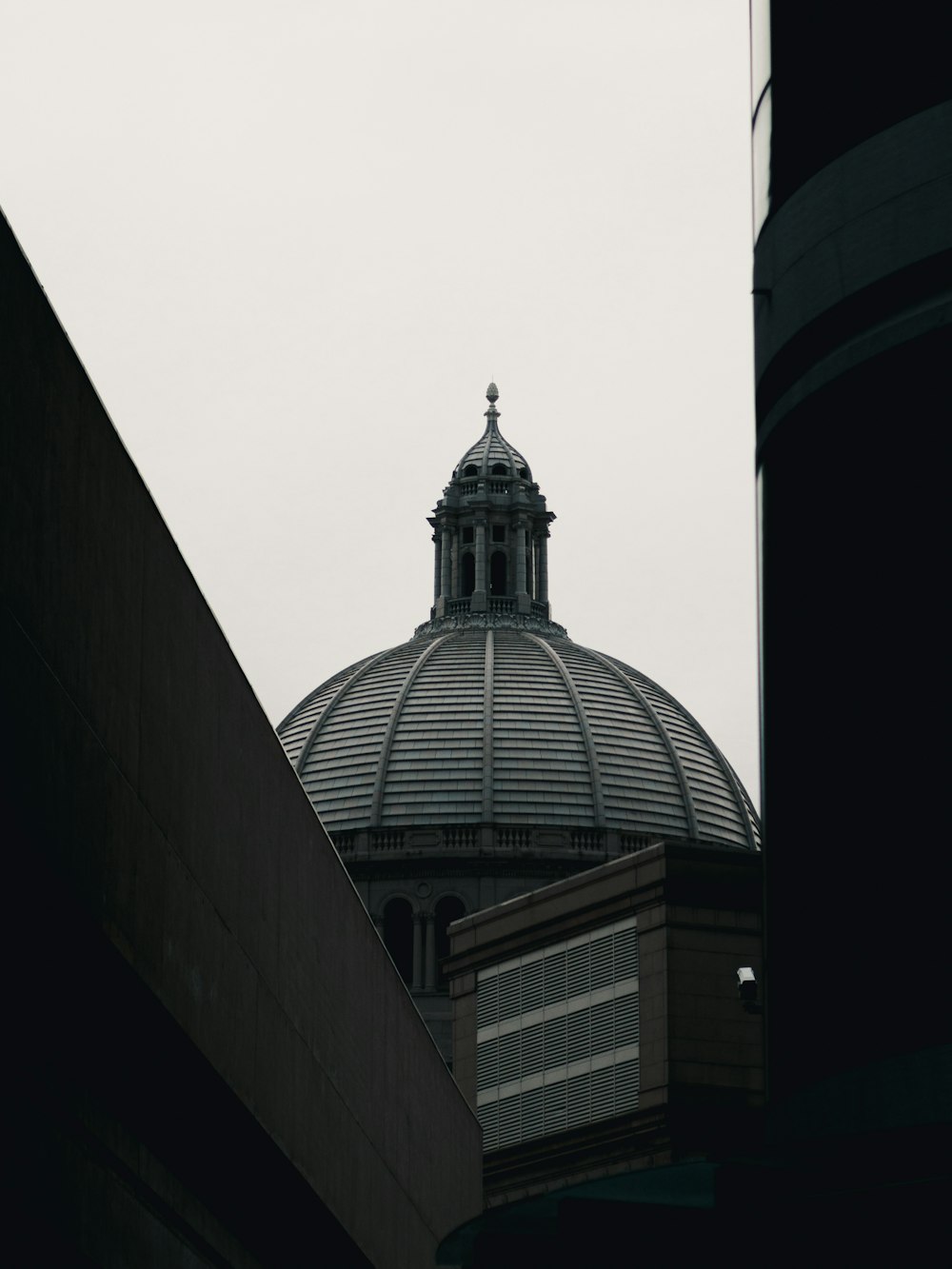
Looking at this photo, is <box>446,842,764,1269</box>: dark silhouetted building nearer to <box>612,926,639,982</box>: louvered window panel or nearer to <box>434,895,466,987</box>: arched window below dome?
<box>612,926,639,982</box>: louvered window panel

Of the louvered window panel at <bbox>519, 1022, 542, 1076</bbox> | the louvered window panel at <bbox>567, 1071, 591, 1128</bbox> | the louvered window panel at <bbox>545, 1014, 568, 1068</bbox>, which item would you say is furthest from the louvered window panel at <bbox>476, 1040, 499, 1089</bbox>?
the louvered window panel at <bbox>567, 1071, 591, 1128</bbox>

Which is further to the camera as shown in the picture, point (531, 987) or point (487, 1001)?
point (487, 1001)

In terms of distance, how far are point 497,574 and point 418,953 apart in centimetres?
2839

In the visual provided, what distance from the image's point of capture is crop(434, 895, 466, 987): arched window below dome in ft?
331

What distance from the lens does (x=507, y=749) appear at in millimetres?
110875

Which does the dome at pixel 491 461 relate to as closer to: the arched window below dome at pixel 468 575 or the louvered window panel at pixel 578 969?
the arched window below dome at pixel 468 575

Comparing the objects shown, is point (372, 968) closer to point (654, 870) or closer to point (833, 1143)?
point (833, 1143)

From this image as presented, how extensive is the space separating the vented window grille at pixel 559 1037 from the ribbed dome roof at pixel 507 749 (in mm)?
53732

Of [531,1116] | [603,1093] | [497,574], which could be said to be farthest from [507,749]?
[603,1093]

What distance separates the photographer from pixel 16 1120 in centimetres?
1365

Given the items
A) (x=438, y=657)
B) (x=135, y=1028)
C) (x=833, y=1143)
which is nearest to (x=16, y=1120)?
(x=135, y=1028)

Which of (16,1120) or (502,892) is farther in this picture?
(502,892)

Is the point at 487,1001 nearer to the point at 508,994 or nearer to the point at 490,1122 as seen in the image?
the point at 508,994

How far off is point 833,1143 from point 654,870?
30894 mm
